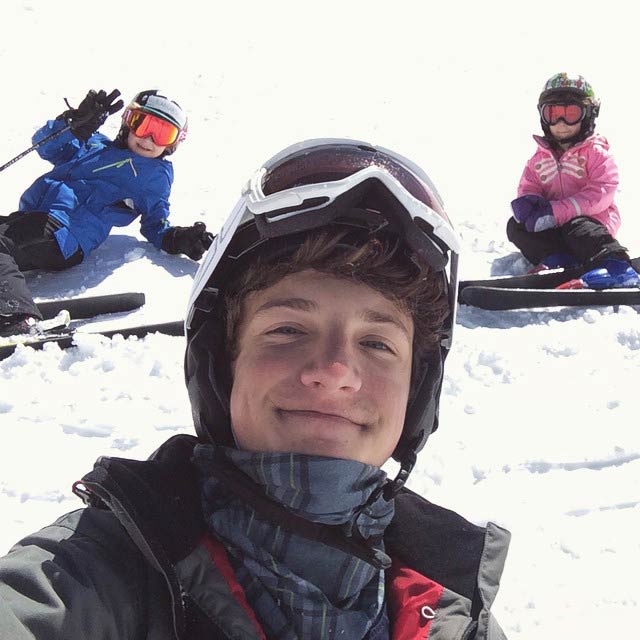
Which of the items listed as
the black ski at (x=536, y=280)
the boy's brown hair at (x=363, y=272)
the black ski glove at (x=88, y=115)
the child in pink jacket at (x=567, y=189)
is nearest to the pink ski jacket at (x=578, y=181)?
the child in pink jacket at (x=567, y=189)

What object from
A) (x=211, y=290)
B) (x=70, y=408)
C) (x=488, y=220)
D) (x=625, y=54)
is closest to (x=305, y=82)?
(x=488, y=220)

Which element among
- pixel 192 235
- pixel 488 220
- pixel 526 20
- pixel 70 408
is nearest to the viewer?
pixel 70 408

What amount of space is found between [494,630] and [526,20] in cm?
1380

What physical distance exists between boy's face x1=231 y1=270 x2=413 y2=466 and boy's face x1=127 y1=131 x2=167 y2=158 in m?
4.53

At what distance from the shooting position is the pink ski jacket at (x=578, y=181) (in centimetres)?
602

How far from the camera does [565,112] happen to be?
626cm

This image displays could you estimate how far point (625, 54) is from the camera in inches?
482

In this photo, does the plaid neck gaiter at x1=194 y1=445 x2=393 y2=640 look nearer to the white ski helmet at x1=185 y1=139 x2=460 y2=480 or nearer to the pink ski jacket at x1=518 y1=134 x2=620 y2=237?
the white ski helmet at x1=185 y1=139 x2=460 y2=480

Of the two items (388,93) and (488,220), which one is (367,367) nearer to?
(488,220)

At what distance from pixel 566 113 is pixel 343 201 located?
5.03m

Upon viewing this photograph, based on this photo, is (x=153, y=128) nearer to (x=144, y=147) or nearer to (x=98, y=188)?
(x=144, y=147)

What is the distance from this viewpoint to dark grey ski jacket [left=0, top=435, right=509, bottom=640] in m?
1.23

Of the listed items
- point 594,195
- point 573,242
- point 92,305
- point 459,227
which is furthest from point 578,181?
point 92,305

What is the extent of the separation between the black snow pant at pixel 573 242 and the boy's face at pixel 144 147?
9.52 ft
